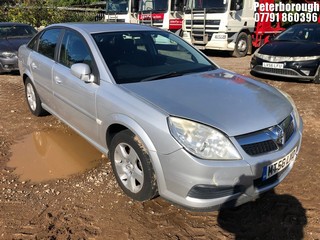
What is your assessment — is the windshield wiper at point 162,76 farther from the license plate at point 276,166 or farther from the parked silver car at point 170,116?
the license plate at point 276,166

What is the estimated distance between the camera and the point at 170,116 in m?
2.67

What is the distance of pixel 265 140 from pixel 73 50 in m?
2.47

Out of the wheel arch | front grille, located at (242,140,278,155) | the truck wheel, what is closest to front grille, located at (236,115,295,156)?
front grille, located at (242,140,278,155)

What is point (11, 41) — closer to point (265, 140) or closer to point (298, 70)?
point (298, 70)

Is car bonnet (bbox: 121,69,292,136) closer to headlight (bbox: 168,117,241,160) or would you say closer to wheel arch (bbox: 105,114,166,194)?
headlight (bbox: 168,117,241,160)

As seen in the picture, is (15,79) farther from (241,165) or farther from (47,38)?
(241,165)

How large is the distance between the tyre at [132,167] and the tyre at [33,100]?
8.09 ft

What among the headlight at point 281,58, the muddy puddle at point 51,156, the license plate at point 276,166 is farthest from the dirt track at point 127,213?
the headlight at point 281,58

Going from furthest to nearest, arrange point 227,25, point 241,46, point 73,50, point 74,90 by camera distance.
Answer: point 241,46
point 227,25
point 73,50
point 74,90

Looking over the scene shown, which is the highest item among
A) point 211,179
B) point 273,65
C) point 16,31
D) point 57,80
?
point 16,31

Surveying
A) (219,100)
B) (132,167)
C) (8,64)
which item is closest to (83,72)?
(132,167)

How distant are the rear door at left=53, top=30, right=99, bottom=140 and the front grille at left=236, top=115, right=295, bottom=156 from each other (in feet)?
5.15

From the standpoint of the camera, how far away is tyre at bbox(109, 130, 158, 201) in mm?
2850

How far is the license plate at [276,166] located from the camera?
268 cm
